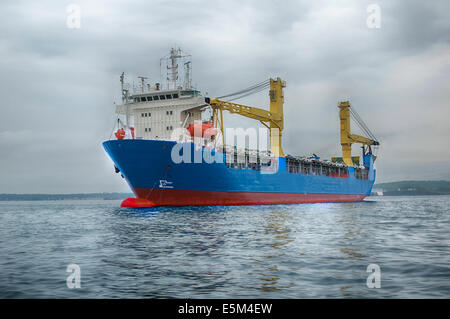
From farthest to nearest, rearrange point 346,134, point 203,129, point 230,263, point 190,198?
point 346,134, point 203,129, point 190,198, point 230,263

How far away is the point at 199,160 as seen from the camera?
29375 millimetres

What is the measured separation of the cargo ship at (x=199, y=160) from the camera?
28625 millimetres

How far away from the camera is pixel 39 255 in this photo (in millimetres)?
11023

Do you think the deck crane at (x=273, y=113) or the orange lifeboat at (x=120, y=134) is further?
the deck crane at (x=273, y=113)

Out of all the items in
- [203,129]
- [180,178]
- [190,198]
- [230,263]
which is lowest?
[230,263]

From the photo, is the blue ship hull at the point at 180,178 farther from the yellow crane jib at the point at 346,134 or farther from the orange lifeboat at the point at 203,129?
the yellow crane jib at the point at 346,134

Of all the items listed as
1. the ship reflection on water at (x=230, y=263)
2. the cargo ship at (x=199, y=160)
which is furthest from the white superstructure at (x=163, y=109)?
the ship reflection on water at (x=230, y=263)

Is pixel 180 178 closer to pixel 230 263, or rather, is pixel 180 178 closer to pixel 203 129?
pixel 203 129

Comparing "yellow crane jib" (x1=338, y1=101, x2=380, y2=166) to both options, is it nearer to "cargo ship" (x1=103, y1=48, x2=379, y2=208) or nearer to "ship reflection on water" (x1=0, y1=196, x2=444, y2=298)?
"cargo ship" (x1=103, y1=48, x2=379, y2=208)

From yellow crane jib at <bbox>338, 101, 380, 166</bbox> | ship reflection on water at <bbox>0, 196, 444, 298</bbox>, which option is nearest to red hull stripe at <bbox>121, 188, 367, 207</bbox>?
ship reflection on water at <bbox>0, 196, 444, 298</bbox>

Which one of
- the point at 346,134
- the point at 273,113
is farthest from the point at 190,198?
the point at 346,134
